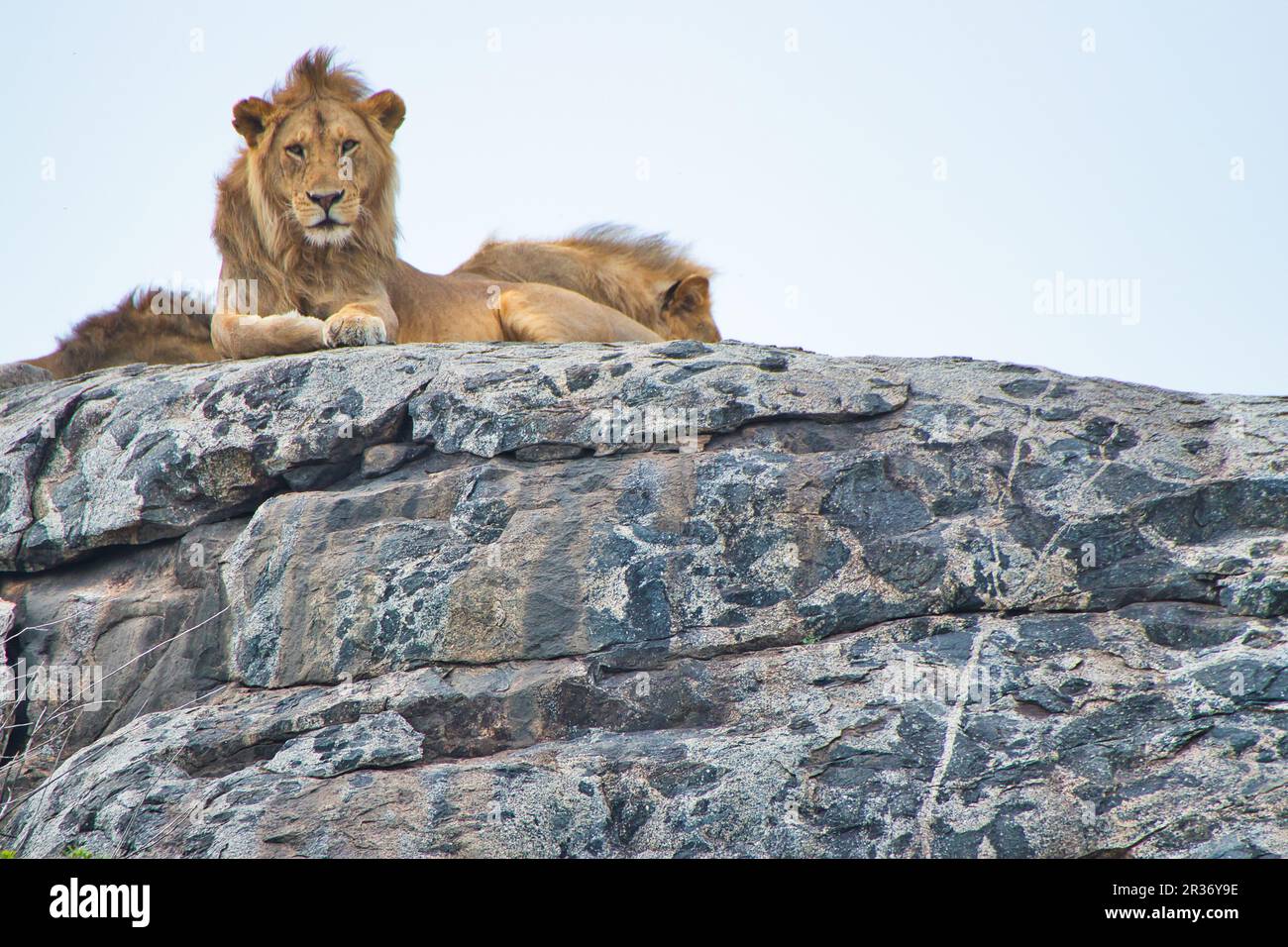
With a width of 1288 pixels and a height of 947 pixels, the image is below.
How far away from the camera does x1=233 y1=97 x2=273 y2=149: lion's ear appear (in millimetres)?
7648

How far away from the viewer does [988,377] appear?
6.14 m

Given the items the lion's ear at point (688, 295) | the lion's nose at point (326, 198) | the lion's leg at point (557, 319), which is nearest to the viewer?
the lion's nose at point (326, 198)

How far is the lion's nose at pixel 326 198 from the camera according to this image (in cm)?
755

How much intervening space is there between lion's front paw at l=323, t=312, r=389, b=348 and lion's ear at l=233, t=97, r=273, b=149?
1431mm

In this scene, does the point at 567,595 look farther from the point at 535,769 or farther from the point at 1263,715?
the point at 1263,715

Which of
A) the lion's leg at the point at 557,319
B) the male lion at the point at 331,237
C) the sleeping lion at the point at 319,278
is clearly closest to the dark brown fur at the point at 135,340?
the sleeping lion at the point at 319,278

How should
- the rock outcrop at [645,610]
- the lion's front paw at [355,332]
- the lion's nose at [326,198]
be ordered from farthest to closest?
the lion's nose at [326,198], the lion's front paw at [355,332], the rock outcrop at [645,610]

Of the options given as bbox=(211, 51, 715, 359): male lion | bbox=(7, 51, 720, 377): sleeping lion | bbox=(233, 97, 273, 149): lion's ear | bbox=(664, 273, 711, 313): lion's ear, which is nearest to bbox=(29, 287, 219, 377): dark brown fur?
bbox=(7, 51, 720, 377): sleeping lion

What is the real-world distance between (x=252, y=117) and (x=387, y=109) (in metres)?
0.80

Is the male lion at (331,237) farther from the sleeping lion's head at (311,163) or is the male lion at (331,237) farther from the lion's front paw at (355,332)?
the lion's front paw at (355,332)

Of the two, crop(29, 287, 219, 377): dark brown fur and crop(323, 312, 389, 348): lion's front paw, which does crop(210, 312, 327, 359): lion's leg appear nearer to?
crop(323, 312, 389, 348): lion's front paw

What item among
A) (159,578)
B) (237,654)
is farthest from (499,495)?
(159,578)

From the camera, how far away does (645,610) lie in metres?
5.30

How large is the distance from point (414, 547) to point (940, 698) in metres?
2.18
